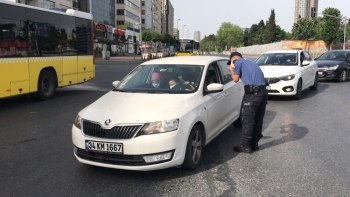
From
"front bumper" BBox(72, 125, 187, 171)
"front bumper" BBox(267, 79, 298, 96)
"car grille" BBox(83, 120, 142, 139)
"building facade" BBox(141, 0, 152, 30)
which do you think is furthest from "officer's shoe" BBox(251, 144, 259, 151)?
"building facade" BBox(141, 0, 152, 30)

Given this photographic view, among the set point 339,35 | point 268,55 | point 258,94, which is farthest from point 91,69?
point 339,35

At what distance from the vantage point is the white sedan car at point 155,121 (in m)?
4.27

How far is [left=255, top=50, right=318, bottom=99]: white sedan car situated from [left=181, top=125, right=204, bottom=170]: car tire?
6202 mm

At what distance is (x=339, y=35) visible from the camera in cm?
7081

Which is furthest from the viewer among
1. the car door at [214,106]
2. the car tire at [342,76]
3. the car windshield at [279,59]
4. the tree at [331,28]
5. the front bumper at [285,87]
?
the tree at [331,28]

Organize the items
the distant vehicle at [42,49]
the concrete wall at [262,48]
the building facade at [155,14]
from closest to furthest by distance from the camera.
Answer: the distant vehicle at [42,49] → the concrete wall at [262,48] → the building facade at [155,14]

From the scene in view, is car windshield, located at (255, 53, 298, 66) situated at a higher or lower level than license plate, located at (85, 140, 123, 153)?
higher

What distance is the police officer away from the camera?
5.44 m

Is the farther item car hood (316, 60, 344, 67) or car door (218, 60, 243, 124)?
car hood (316, 60, 344, 67)

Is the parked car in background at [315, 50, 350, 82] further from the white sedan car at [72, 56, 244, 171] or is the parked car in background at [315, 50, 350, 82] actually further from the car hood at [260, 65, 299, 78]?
the white sedan car at [72, 56, 244, 171]

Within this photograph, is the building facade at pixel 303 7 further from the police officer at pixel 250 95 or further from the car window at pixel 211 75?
the police officer at pixel 250 95

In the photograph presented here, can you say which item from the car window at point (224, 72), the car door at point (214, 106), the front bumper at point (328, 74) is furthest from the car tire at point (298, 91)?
the car door at point (214, 106)

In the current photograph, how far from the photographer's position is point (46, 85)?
459 inches

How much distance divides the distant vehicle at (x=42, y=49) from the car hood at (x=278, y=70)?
675cm
